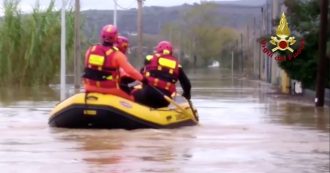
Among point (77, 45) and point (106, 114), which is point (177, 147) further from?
point (77, 45)

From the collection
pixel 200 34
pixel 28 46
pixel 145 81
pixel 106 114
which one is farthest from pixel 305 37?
pixel 200 34

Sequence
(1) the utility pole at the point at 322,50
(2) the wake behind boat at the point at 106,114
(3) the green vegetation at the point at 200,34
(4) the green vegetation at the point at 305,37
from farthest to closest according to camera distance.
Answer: (3) the green vegetation at the point at 200,34 < (4) the green vegetation at the point at 305,37 < (1) the utility pole at the point at 322,50 < (2) the wake behind boat at the point at 106,114

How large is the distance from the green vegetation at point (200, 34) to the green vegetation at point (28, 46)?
99.4ft

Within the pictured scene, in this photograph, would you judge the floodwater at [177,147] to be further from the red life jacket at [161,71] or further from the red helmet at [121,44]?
the red helmet at [121,44]

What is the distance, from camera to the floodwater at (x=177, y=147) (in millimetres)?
10891

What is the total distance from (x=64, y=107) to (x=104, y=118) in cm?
79

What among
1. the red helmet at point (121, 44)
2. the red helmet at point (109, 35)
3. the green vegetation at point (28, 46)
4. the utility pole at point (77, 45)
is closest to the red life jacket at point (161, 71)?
the red helmet at point (121, 44)

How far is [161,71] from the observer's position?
17109mm

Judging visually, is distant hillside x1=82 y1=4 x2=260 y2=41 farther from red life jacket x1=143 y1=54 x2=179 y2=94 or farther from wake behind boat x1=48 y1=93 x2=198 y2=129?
wake behind boat x1=48 y1=93 x2=198 y2=129

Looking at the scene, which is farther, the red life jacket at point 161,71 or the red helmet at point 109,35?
the red life jacket at point 161,71

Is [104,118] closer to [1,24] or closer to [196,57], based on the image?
[1,24]

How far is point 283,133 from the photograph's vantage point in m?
15.9

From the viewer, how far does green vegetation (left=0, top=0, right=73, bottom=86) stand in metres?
39.8

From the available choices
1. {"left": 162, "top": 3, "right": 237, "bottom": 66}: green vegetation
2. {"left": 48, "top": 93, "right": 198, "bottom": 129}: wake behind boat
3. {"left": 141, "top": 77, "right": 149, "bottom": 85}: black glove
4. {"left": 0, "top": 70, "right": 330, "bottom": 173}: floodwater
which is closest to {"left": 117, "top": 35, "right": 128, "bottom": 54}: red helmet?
{"left": 141, "top": 77, "right": 149, "bottom": 85}: black glove
